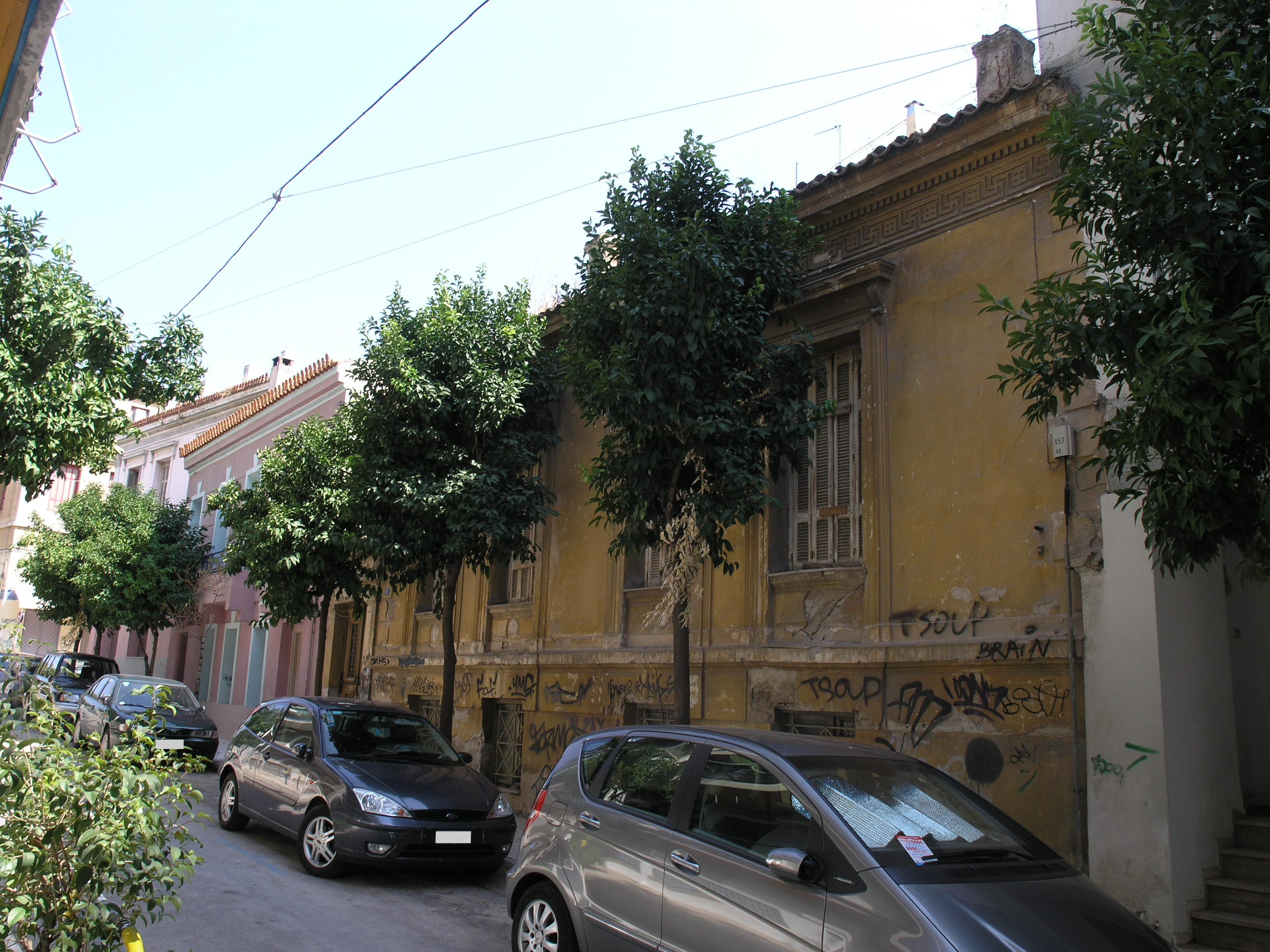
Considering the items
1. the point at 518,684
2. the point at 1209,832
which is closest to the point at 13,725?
the point at 1209,832

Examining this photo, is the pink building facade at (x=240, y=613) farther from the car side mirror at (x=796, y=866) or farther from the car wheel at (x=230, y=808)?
the car side mirror at (x=796, y=866)

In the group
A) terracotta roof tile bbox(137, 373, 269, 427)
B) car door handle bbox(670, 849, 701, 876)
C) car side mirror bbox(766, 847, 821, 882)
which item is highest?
terracotta roof tile bbox(137, 373, 269, 427)

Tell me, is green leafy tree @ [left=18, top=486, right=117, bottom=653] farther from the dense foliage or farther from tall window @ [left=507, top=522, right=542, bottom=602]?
tall window @ [left=507, top=522, right=542, bottom=602]

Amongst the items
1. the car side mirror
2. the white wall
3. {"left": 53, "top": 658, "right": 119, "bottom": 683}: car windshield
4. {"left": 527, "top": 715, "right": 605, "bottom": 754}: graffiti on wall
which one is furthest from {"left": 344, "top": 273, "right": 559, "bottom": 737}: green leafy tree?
{"left": 53, "top": 658, "right": 119, "bottom": 683}: car windshield

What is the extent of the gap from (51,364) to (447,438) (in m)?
5.02

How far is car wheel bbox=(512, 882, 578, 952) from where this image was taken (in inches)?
205

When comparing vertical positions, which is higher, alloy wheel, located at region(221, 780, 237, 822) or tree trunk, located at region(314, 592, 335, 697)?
tree trunk, located at region(314, 592, 335, 697)

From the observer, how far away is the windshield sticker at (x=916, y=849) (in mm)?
4031

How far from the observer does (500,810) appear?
28.7 ft

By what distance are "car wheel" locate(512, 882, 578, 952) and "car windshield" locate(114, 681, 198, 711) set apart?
37.4 ft

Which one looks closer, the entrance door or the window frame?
the entrance door

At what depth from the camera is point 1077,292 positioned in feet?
18.0

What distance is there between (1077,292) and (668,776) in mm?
3605

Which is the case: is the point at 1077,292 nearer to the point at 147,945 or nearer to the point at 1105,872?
the point at 1105,872
